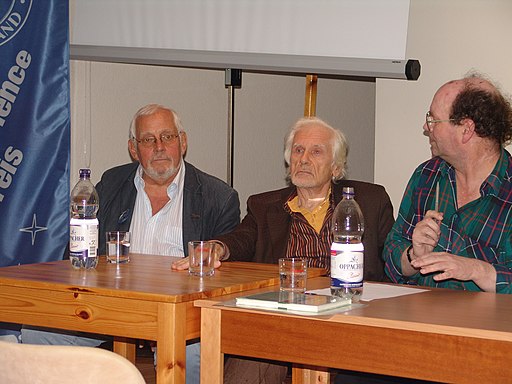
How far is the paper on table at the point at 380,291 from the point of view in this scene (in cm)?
225

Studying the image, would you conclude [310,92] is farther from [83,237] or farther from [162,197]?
[83,237]

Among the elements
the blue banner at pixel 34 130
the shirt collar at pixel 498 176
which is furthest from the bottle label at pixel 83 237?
the blue banner at pixel 34 130

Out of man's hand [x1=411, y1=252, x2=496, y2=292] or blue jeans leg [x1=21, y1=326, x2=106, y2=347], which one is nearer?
man's hand [x1=411, y1=252, x2=496, y2=292]

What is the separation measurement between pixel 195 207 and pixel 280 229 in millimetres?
474

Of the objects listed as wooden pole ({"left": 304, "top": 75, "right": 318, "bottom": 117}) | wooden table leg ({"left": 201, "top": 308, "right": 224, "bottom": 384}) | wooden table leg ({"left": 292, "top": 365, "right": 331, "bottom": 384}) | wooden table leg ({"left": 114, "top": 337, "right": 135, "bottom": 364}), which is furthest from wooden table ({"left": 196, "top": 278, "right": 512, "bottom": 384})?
wooden pole ({"left": 304, "top": 75, "right": 318, "bottom": 117})

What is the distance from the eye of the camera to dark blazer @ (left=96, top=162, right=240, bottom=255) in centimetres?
349

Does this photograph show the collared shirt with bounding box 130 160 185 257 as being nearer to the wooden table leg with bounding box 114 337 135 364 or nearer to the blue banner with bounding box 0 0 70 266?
the wooden table leg with bounding box 114 337 135 364

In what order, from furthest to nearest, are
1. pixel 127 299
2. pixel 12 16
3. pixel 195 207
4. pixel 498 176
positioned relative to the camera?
pixel 12 16 → pixel 195 207 → pixel 498 176 → pixel 127 299

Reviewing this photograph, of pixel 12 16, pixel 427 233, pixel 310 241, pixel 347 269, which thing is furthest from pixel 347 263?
pixel 12 16

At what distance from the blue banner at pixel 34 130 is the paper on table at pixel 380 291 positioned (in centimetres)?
205

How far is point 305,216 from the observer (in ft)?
10.6

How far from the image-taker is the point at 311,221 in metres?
3.22

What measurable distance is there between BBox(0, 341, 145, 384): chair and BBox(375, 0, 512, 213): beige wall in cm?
294

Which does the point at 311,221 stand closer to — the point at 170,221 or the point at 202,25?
the point at 170,221
